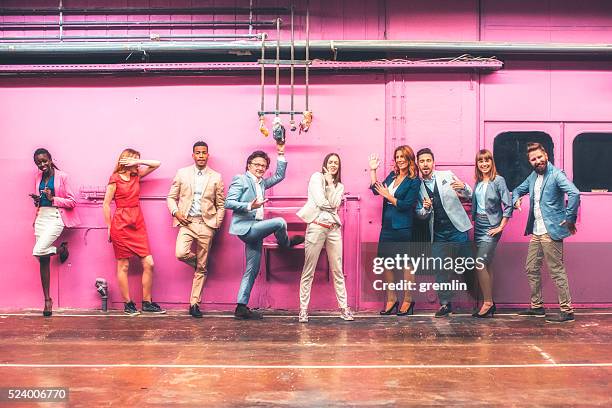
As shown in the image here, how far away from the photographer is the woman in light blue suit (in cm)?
808

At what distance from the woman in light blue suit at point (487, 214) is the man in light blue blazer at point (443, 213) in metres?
0.16

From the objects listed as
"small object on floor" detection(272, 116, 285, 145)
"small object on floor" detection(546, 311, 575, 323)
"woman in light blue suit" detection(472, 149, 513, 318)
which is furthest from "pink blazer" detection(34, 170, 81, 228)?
"small object on floor" detection(546, 311, 575, 323)

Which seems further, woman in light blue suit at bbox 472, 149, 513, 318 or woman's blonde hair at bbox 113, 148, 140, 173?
woman's blonde hair at bbox 113, 148, 140, 173

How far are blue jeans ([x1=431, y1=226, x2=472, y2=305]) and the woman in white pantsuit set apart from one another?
1.25 metres

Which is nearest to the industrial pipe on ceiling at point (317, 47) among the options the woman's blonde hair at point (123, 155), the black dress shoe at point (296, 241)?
the woman's blonde hair at point (123, 155)

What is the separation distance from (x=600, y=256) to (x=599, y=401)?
164 inches

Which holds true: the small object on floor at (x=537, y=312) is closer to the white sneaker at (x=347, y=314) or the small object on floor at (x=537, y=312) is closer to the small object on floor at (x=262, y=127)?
the white sneaker at (x=347, y=314)

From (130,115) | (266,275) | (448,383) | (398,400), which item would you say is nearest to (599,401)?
(448,383)

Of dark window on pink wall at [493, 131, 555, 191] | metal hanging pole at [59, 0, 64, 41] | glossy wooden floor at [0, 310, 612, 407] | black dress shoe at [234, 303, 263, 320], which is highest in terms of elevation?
metal hanging pole at [59, 0, 64, 41]

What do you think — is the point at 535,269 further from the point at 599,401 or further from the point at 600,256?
the point at 599,401

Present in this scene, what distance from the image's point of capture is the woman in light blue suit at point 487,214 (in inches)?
318

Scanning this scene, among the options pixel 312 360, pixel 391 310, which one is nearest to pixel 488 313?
pixel 391 310

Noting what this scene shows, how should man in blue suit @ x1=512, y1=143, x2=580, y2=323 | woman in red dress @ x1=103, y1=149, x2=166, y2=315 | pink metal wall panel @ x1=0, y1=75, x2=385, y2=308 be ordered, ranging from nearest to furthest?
1. man in blue suit @ x1=512, y1=143, x2=580, y2=323
2. woman in red dress @ x1=103, y1=149, x2=166, y2=315
3. pink metal wall panel @ x1=0, y1=75, x2=385, y2=308

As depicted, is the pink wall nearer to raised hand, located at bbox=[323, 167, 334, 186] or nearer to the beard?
raised hand, located at bbox=[323, 167, 334, 186]
